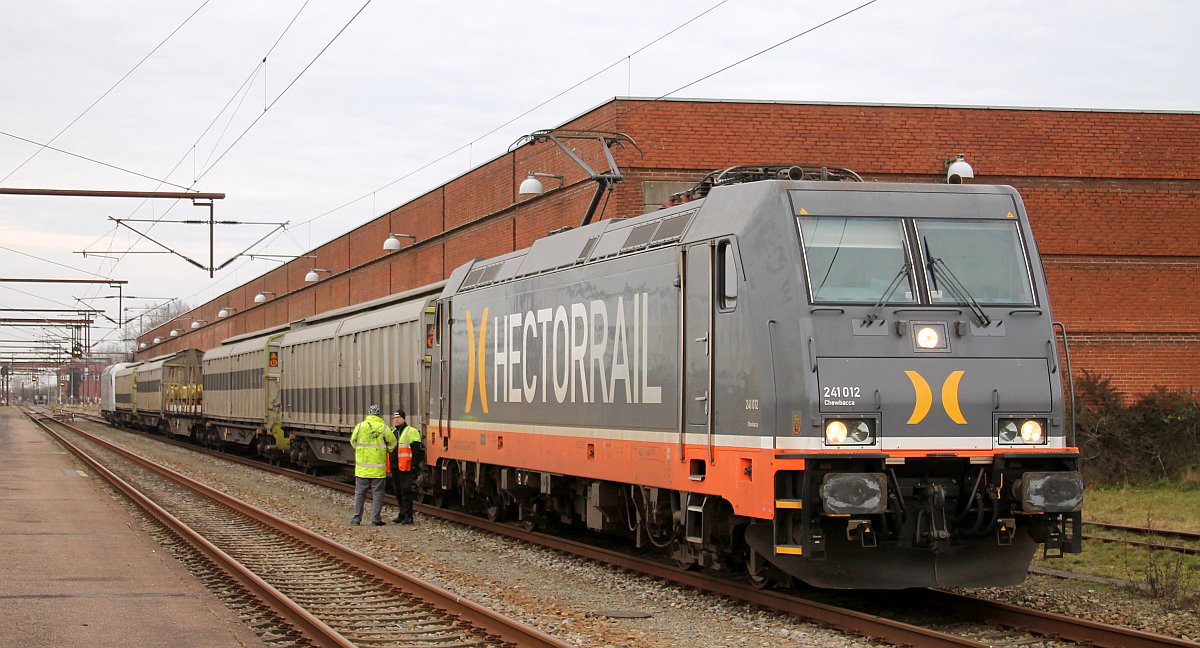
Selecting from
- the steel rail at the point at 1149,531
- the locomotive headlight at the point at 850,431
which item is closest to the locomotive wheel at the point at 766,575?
the locomotive headlight at the point at 850,431

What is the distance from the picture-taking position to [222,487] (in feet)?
83.9

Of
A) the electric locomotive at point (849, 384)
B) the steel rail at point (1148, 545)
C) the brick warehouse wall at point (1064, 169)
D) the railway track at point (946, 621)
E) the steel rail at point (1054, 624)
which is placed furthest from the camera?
the brick warehouse wall at point (1064, 169)

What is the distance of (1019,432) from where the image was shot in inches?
382

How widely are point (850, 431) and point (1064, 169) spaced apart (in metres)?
18.3

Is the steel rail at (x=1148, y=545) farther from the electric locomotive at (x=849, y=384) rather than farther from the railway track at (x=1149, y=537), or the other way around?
the electric locomotive at (x=849, y=384)

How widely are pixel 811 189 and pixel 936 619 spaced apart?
347 cm

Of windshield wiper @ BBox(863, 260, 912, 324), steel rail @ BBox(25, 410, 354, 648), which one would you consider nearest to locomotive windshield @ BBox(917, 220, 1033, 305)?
windshield wiper @ BBox(863, 260, 912, 324)

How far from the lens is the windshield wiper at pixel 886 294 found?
9688 millimetres

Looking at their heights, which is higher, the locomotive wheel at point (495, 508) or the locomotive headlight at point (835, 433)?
the locomotive headlight at point (835, 433)

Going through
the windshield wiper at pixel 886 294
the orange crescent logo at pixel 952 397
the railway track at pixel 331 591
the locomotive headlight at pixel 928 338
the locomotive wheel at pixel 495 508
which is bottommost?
the railway track at pixel 331 591

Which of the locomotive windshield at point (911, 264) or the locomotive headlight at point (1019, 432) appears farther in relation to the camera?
the locomotive windshield at point (911, 264)

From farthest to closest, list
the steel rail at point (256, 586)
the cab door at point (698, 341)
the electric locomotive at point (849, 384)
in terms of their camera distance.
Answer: the cab door at point (698, 341)
the electric locomotive at point (849, 384)
the steel rail at point (256, 586)

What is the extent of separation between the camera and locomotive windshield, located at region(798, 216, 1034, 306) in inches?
389

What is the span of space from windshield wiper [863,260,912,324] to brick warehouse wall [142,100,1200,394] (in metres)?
14.5
